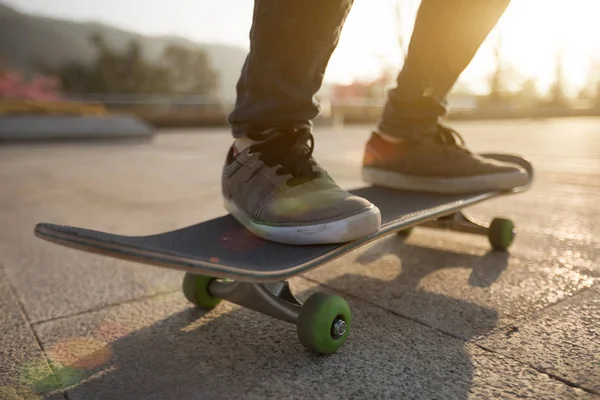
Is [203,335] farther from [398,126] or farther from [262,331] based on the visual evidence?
[398,126]

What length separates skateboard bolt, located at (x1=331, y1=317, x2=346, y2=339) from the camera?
1019mm

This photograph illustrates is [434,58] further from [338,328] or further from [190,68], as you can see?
[190,68]

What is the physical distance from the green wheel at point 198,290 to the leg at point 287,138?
174 mm

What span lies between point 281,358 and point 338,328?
130 millimetres

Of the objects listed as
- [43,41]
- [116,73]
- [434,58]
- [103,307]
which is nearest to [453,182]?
[434,58]

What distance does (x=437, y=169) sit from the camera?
5.54ft

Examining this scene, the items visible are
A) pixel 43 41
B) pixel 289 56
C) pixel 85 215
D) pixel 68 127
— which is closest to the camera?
pixel 289 56

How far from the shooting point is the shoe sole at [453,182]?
1687mm

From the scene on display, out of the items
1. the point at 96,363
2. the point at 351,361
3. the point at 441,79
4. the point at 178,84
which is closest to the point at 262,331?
the point at 351,361

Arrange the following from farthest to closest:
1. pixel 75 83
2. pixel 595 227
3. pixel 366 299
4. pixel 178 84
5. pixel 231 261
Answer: pixel 178 84
pixel 75 83
pixel 595 227
pixel 366 299
pixel 231 261

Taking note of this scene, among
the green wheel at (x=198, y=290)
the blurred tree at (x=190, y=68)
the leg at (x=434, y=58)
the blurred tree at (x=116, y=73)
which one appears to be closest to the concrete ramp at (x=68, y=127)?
the leg at (x=434, y=58)

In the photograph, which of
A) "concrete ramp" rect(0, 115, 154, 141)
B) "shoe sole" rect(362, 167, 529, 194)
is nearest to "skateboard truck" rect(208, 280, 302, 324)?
"shoe sole" rect(362, 167, 529, 194)

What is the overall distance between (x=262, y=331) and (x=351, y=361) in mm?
245

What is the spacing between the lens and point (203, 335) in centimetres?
115
